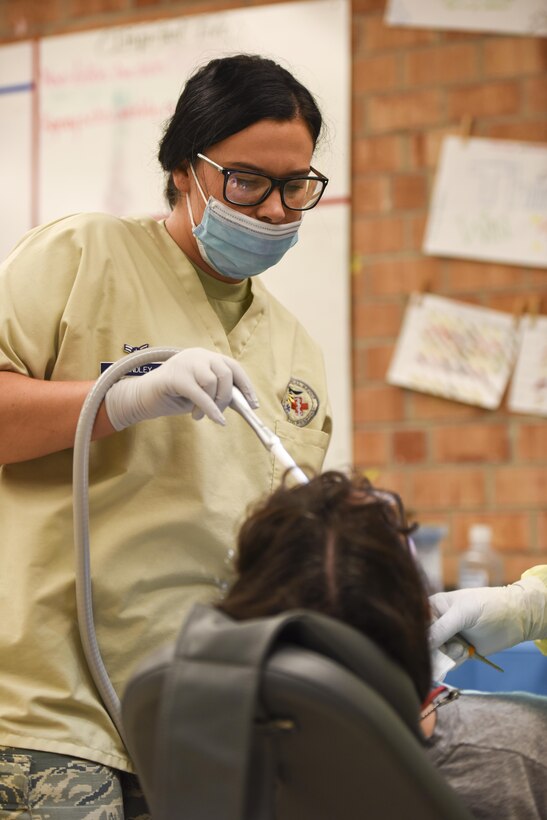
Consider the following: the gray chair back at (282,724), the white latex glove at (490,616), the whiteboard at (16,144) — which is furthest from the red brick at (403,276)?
the gray chair back at (282,724)

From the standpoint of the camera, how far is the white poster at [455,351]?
277cm

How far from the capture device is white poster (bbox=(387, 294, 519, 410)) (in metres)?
2.77

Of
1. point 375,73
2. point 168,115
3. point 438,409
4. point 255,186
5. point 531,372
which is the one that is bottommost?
point 438,409

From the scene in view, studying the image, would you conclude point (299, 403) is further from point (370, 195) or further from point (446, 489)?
point (370, 195)

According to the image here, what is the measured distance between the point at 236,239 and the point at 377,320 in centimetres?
150

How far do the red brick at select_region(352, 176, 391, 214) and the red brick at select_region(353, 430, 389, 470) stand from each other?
65 centimetres

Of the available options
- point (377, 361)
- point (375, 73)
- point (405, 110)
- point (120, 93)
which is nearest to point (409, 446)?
point (377, 361)

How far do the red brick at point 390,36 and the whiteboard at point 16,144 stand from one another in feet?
3.67

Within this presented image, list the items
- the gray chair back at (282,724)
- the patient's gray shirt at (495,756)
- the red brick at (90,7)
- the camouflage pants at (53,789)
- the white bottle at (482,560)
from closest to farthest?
the gray chair back at (282,724), the patient's gray shirt at (495,756), the camouflage pants at (53,789), the white bottle at (482,560), the red brick at (90,7)

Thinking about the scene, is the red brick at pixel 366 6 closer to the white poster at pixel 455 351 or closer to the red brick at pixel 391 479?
the white poster at pixel 455 351

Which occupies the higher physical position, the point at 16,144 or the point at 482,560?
the point at 16,144

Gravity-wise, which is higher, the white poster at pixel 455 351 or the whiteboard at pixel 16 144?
the whiteboard at pixel 16 144

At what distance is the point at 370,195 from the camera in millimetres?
2918

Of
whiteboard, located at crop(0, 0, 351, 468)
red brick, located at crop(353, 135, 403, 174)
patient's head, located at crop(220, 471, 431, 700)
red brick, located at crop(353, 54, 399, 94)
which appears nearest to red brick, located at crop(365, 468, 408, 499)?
whiteboard, located at crop(0, 0, 351, 468)
